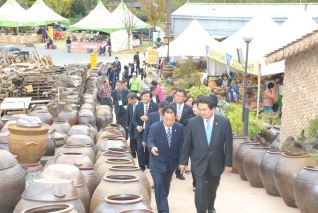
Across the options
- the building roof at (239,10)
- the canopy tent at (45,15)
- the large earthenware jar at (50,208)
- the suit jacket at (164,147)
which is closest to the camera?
the large earthenware jar at (50,208)

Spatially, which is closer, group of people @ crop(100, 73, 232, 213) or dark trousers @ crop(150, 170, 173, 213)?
group of people @ crop(100, 73, 232, 213)

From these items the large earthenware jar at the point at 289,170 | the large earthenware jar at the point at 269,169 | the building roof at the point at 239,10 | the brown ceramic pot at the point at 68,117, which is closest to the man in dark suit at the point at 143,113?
the brown ceramic pot at the point at 68,117

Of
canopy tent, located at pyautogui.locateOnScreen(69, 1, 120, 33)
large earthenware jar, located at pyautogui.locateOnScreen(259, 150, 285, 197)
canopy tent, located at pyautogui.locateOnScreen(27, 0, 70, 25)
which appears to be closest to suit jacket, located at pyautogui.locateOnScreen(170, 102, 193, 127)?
large earthenware jar, located at pyautogui.locateOnScreen(259, 150, 285, 197)

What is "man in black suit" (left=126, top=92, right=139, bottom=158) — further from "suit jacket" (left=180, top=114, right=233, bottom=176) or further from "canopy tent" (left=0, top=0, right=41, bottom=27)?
"canopy tent" (left=0, top=0, right=41, bottom=27)

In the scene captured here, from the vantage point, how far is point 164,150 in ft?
26.4

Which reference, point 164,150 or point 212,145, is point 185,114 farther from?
point 212,145

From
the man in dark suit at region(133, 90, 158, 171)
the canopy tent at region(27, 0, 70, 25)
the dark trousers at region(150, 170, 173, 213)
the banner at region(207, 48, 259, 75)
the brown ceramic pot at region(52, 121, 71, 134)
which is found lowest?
the dark trousers at region(150, 170, 173, 213)

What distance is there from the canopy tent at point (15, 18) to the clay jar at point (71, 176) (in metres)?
42.8

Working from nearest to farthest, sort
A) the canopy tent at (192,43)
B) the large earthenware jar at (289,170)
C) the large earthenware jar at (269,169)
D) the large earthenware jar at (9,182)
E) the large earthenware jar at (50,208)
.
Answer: the large earthenware jar at (50,208) → the large earthenware jar at (9,182) → the large earthenware jar at (289,170) → the large earthenware jar at (269,169) → the canopy tent at (192,43)

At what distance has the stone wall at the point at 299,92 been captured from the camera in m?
11.4

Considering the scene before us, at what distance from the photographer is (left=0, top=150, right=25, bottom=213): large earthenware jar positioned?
7211 millimetres

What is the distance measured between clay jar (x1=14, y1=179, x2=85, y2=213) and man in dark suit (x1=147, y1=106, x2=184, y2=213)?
2009 mm

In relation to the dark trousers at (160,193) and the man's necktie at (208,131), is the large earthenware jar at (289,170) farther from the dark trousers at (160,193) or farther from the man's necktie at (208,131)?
the dark trousers at (160,193)

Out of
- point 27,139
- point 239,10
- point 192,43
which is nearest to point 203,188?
point 27,139
